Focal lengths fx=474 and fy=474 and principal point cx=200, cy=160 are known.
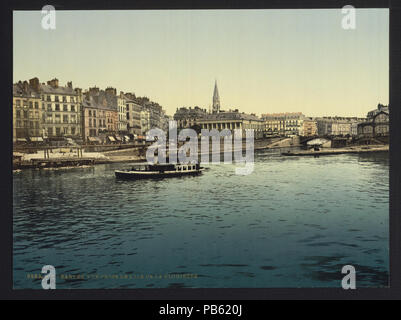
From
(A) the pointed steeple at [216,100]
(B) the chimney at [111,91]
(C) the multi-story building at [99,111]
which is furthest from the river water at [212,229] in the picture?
(B) the chimney at [111,91]

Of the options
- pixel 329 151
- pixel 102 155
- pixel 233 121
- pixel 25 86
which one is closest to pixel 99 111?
pixel 102 155

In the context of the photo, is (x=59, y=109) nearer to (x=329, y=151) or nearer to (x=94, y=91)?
(x=94, y=91)

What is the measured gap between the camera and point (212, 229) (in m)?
8.57

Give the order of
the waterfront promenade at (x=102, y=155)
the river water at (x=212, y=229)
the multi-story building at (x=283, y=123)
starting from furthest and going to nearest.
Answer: the multi-story building at (x=283, y=123) → the waterfront promenade at (x=102, y=155) → the river water at (x=212, y=229)

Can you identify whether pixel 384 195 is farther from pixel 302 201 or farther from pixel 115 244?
pixel 115 244

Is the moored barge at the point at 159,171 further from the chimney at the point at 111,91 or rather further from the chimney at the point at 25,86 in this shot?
the chimney at the point at 25,86

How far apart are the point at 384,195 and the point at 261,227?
2.24 metres

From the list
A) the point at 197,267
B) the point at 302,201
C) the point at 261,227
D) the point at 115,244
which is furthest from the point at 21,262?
the point at 302,201

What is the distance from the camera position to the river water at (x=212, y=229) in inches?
316

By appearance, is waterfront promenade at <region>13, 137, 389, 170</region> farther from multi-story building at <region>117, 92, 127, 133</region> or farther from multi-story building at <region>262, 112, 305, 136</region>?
multi-story building at <region>117, 92, 127, 133</region>

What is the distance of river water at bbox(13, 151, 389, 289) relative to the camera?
316 inches

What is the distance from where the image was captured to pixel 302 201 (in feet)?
29.1

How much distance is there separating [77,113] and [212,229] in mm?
3579

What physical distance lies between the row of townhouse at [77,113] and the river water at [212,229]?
85 centimetres
